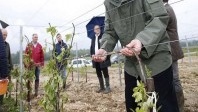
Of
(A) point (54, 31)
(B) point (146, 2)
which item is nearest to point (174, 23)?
(A) point (54, 31)

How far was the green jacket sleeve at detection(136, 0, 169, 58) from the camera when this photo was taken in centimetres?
228

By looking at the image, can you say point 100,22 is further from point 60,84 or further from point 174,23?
point 60,84

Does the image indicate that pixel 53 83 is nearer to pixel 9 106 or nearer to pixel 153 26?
pixel 153 26

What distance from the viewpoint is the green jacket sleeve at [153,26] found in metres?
2.28

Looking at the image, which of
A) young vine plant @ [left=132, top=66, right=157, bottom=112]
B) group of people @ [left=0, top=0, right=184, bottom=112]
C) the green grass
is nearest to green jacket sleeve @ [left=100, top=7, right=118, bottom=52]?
group of people @ [left=0, top=0, right=184, bottom=112]

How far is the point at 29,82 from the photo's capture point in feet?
16.0

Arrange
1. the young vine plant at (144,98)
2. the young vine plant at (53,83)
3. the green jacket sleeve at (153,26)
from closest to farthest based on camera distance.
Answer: the young vine plant at (144,98)
the green jacket sleeve at (153,26)
the young vine plant at (53,83)

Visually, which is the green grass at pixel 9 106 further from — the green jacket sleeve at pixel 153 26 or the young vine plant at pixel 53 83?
the green jacket sleeve at pixel 153 26

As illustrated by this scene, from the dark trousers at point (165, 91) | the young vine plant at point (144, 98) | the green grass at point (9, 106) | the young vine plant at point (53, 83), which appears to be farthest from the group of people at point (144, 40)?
the green grass at point (9, 106)

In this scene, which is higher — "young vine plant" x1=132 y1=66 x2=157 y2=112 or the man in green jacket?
the man in green jacket

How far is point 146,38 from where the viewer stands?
2.27m

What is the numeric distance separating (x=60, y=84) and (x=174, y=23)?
77.1 inches

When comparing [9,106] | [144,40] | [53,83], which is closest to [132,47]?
[144,40]

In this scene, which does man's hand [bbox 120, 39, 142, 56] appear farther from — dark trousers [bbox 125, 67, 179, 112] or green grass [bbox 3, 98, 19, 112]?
green grass [bbox 3, 98, 19, 112]
